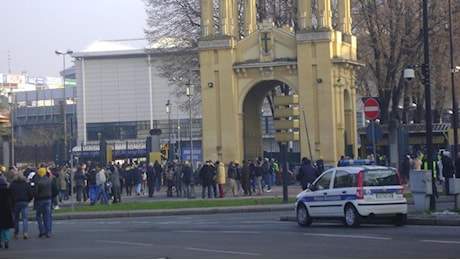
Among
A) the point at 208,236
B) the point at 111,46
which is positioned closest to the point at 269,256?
the point at 208,236

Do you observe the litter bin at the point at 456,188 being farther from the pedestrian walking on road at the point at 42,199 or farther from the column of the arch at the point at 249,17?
the column of the arch at the point at 249,17

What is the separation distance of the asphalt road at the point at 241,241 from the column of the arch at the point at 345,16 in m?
24.1

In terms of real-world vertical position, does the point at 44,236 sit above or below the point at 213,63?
below

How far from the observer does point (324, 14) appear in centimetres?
4778

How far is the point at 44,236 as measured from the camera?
82.0 ft

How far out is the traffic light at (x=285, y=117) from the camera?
36.2 m

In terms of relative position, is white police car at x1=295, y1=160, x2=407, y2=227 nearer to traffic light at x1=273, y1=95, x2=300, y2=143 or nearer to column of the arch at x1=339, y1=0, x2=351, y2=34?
traffic light at x1=273, y1=95, x2=300, y2=143

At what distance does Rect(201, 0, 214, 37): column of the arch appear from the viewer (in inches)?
1955

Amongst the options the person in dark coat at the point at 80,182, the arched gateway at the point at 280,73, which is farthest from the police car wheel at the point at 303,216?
the arched gateway at the point at 280,73

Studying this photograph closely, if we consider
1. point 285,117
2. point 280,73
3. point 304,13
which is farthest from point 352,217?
point 304,13

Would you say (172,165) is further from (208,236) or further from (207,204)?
(208,236)

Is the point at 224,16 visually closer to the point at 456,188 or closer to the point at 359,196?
the point at 456,188

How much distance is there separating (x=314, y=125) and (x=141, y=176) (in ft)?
31.2

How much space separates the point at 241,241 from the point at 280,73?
2808 cm
